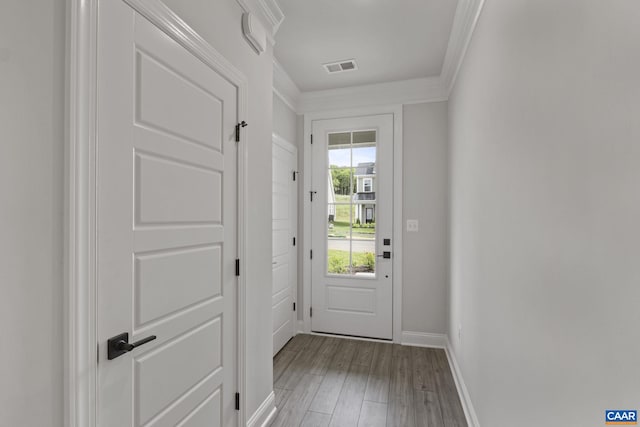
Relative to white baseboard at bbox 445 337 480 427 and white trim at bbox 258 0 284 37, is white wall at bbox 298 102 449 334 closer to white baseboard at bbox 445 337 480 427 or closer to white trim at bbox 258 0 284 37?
white baseboard at bbox 445 337 480 427

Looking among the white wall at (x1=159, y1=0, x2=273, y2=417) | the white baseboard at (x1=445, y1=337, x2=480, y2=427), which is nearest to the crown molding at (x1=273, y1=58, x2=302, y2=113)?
the white wall at (x1=159, y1=0, x2=273, y2=417)

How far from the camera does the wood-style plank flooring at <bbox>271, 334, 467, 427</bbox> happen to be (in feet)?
6.86

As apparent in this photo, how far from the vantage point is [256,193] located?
76.7 inches

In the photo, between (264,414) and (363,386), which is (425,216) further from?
(264,414)

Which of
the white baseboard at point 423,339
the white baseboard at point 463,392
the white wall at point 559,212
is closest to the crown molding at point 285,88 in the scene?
the white wall at point 559,212

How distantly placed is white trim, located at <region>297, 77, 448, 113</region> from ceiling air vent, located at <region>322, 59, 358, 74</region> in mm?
418

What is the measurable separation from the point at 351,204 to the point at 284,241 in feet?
2.82

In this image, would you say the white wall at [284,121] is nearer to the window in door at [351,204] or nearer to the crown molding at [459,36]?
the window in door at [351,204]

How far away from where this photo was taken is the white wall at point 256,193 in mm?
1696

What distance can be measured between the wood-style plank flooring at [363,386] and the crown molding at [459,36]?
259cm

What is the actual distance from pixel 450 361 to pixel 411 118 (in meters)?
2.44

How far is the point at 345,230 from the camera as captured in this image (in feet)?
11.6

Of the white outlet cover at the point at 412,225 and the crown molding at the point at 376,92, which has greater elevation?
the crown molding at the point at 376,92

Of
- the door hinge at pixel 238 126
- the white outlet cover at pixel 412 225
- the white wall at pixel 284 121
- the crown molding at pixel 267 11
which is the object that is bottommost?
the white outlet cover at pixel 412 225
